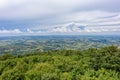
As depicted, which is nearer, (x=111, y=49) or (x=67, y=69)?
(x=67, y=69)

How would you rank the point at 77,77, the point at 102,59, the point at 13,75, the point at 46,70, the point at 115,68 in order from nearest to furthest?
the point at 77,77, the point at 13,75, the point at 46,70, the point at 115,68, the point at 102,59

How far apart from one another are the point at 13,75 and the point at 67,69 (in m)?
16.5

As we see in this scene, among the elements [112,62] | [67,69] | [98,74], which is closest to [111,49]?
[112,62]

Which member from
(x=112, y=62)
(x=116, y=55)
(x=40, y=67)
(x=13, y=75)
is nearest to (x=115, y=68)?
(x=112, y=62)

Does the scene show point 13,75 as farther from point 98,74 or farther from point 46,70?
point 98,74

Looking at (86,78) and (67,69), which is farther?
(67,69)

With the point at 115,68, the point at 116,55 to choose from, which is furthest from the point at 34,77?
the point at 116,55

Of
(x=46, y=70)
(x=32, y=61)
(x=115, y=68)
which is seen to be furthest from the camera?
(x=32, y=61)

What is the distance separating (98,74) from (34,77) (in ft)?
53.5

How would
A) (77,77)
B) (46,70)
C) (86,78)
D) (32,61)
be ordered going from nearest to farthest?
(86,78) → (77,77) → (46,70) → (32,61)

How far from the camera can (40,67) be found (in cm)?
6425

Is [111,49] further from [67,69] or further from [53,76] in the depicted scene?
[53,76]

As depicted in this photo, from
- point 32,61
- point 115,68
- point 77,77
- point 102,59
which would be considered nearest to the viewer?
point 77,77

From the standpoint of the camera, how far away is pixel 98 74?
170ft
